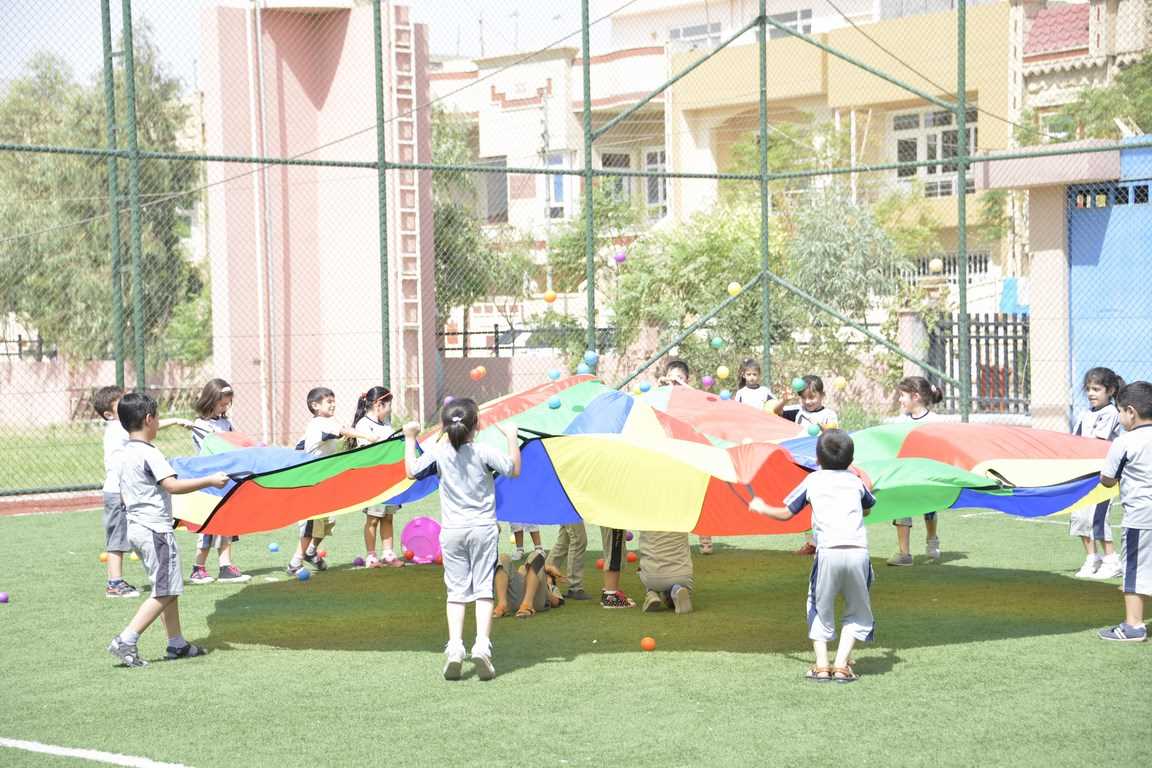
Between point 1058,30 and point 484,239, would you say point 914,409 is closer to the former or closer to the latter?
point 484,239

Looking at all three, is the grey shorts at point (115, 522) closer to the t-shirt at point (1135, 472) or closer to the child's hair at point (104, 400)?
the child's hair at point (104, 400)

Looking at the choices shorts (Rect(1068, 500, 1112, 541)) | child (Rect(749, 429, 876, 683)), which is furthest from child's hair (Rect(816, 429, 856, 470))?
shorts (Rect(1068, 500, 1112, 541))

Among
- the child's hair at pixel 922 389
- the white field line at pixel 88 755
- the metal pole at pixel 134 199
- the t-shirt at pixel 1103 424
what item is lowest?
the white field line at pixel 88 755

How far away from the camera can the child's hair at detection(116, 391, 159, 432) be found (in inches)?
270

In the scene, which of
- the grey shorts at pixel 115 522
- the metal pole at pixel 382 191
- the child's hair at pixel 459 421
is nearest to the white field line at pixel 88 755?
the child's hair at pixel 459 421

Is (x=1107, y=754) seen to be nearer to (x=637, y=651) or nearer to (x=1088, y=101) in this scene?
(x=637, y=651)

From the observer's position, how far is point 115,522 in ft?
28.3

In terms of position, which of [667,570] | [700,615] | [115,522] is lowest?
[700,615]

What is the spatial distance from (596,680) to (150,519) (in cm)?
234

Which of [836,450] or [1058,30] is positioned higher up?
[1058,30]

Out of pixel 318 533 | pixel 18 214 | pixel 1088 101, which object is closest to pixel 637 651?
pixel 318 533

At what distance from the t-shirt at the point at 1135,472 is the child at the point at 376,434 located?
4.46 m

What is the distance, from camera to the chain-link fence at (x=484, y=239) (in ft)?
50.7

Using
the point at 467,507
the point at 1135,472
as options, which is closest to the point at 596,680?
the point at 467,507
